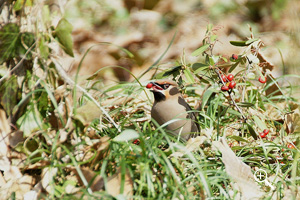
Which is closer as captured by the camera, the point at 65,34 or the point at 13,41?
the point at 65,34

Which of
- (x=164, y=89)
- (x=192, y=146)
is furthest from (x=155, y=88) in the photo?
(x=192, y=146)

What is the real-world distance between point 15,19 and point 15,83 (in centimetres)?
39

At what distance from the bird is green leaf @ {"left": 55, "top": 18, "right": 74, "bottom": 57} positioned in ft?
2.43

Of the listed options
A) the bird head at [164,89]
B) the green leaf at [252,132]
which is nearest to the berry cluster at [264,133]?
the green leaf at [252,132]

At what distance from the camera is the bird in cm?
308

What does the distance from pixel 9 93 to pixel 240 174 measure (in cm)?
145

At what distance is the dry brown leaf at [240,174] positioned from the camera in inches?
98.6

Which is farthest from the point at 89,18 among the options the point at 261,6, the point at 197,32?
the point at 261,6

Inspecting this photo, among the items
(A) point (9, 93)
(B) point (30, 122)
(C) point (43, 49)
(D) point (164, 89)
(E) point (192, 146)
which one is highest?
(C) point (43, 49)

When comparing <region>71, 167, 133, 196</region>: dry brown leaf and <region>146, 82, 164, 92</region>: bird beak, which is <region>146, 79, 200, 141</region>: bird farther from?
<region>71, 167, 133, 196</region>: dry brown leaf

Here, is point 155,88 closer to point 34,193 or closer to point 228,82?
point 228,82

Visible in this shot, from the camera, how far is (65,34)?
8.36ft

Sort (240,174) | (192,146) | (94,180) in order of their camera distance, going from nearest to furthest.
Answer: (94,180) < (240,174) < (192,146)

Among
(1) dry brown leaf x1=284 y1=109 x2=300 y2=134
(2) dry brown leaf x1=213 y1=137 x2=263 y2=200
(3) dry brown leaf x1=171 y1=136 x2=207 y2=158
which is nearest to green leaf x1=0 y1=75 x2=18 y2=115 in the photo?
(3) dry brown leaf x1=171 y1=136 x2=207 y2=158
